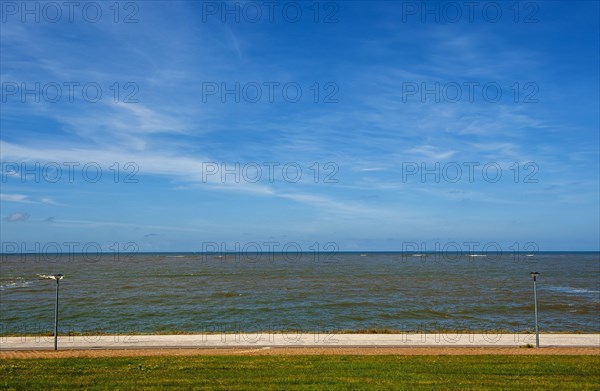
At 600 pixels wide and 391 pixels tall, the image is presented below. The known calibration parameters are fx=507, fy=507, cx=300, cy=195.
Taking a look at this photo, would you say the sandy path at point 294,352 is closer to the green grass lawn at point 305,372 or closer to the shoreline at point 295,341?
the shoreline at point 295,341

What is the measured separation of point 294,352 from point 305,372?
14.2 feet

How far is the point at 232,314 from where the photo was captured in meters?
36.8

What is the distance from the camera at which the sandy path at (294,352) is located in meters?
17.7

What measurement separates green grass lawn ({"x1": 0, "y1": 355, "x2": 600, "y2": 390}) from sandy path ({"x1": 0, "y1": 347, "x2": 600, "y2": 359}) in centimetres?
136

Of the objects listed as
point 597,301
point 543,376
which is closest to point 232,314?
point 543,376

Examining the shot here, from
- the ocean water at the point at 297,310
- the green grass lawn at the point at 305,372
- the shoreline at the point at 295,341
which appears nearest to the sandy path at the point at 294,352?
the shoreline at the point at 295,341

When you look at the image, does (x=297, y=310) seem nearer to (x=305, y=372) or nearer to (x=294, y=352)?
(x=294, y=352)

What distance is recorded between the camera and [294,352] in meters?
18.2

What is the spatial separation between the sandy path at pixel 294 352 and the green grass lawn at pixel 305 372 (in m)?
1.36

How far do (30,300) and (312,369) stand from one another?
1595 inches

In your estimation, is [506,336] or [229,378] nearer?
[229,378]

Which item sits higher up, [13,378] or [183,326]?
[13,378]

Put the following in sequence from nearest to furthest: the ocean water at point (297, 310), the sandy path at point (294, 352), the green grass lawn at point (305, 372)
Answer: the green grass lawn at point (305, 372) < the sandy path at point (294, 352) < the ocean water at point (297, 310)

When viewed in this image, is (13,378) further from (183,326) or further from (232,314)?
(232,314)
